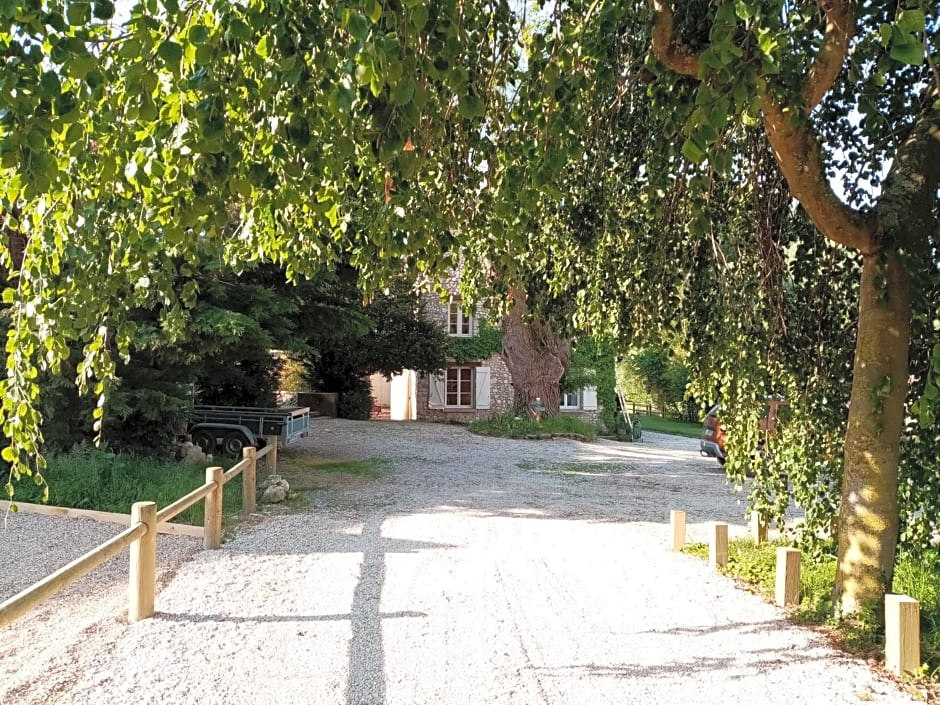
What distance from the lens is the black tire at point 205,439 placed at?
11438 mm

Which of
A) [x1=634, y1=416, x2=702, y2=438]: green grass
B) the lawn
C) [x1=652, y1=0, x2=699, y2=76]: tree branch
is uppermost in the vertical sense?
[x1=652, y1=0, x2=699, y2=76]: tree branch

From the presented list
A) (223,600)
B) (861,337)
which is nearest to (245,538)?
(223,600)

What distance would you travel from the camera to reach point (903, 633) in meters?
3.50

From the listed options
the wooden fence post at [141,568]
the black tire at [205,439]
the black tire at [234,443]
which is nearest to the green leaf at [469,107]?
the wooden fence post at [141,568]

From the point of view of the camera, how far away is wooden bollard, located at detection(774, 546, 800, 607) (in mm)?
4605

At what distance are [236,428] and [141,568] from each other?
7.27 meters

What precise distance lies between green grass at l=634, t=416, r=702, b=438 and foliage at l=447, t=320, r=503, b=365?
22.1 feet

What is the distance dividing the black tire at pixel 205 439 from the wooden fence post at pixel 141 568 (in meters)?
7.49

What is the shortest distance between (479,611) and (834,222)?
3.21 metres

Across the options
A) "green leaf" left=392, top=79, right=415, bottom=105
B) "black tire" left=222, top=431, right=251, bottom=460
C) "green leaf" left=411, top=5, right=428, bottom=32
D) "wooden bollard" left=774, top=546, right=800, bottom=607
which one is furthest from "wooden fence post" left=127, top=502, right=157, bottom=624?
"black tire" left=222, top=431, right=251, bottom=460

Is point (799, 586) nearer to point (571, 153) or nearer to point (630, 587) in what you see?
point (630, 587)

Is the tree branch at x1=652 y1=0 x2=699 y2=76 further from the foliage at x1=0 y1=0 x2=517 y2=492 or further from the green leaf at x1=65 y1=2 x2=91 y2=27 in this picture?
the green leaf at x1=65 y1=2 x2=91 y2=27

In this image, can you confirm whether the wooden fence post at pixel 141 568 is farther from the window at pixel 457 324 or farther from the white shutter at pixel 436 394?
the window at pixel 457 324

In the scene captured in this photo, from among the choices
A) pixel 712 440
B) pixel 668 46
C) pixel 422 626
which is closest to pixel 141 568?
pixel 422 626
